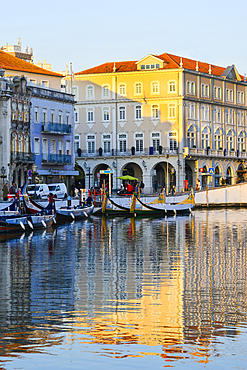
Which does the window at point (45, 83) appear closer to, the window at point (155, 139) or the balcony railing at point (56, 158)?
the balcony railing at point (56, 158)

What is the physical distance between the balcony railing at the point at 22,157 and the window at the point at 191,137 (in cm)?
2943

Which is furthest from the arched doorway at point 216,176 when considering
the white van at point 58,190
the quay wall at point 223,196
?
the white van at point 58,190

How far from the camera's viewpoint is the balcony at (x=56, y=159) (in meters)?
73.1

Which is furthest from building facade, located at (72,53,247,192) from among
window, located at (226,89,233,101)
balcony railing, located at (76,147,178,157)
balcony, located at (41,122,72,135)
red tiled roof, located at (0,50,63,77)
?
red tiled roof, located at (0,50,63,77)

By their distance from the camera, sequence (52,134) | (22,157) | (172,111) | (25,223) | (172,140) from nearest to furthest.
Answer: (25,223) < (22,157) < (52,134) < (172,140) < (172,111)

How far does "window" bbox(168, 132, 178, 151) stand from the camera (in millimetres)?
91688

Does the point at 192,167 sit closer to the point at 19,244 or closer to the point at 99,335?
the point at 19,244

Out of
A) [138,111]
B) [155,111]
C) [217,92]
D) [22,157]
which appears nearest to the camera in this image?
[22,157]

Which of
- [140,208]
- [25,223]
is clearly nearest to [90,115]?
[140,208]

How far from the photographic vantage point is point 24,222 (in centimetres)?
4019

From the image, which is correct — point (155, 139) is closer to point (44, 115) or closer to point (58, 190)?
point (44, 115)

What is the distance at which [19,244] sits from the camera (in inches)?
1330

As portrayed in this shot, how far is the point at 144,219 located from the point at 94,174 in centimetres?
3802

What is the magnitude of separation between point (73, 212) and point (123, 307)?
37186 mm
